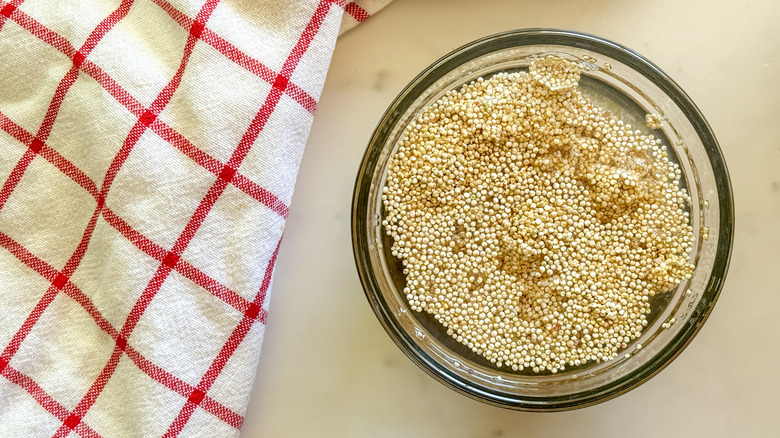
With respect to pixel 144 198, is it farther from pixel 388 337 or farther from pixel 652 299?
pixel 652 299

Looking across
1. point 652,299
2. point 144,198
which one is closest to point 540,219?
point 652,299

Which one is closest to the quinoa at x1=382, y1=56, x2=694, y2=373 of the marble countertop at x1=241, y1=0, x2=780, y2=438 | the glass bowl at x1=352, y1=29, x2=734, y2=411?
the glass bowl at x1=352, y1=29, x2=734, y2=411

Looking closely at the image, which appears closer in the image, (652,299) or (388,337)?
(652,299)

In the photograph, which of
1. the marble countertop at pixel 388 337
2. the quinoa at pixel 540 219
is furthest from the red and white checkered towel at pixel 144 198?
the quinoa at pixel 540 219

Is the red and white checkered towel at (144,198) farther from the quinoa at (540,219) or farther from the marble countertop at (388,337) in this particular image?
the quinoa at (540,219)

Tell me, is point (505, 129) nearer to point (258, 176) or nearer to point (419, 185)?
point (419, 185)

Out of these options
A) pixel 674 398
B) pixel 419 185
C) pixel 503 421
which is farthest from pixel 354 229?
pixel 674 398
